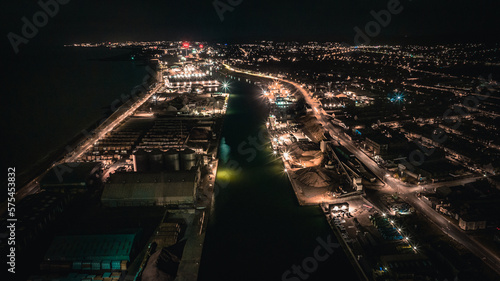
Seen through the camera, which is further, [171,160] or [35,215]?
[171,160]

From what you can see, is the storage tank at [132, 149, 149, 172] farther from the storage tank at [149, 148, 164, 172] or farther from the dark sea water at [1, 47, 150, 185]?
the dark sea water at [1, 47, 150, 185]

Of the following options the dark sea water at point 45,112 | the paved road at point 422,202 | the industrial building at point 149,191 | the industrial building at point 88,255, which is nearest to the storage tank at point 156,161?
the industrial building at point 149,191

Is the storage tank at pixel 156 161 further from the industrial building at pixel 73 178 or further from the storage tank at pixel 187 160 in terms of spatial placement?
the industrial building at pixel 73 178

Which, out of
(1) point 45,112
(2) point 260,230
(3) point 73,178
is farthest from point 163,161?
(1) point 45,112

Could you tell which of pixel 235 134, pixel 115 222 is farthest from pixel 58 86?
pixel 115 222

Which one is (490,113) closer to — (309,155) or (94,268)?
(309,155)

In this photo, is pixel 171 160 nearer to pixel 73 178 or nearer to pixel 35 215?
pixel 73 178
